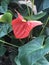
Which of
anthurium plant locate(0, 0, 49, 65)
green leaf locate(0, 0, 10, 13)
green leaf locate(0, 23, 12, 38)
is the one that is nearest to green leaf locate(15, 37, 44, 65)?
anthurium plant locate(0, 0, 49, 65)

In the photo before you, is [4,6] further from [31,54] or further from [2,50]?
[31,54]

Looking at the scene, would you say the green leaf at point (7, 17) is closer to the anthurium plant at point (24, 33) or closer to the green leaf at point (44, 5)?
the anthurium plant at point (24, 33)

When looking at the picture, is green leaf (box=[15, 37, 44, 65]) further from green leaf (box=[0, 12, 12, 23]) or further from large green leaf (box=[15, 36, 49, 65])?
green leaf (box=[0, 12, 12, 23])

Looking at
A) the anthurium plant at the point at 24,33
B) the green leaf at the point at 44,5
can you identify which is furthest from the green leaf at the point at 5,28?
the green leaf at the point at 44,5

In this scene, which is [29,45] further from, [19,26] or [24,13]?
[24,13]

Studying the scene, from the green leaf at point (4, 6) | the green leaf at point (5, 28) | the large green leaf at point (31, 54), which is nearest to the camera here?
the large green leaf at point (31, 54)

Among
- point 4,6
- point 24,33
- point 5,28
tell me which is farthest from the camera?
point 4,6

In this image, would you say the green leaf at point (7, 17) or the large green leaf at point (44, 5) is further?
the large green leaf at point (44, 5)

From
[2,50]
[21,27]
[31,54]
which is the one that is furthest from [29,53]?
[2,50]

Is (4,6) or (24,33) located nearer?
(24,33)

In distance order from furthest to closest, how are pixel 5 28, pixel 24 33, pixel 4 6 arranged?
pixel 4 6
pixel 5 28
pixel 24 33
